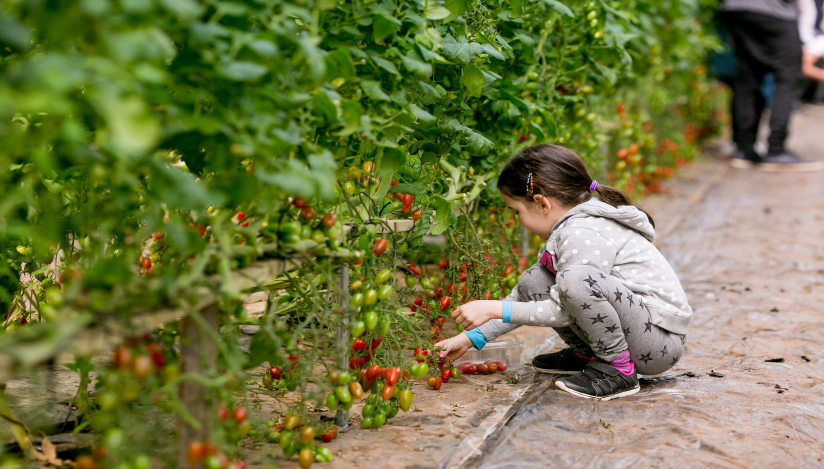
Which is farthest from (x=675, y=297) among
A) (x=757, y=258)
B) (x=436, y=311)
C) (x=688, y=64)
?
(x=688, y=64)

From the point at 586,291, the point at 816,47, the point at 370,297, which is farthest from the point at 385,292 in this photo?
the point at 816,47

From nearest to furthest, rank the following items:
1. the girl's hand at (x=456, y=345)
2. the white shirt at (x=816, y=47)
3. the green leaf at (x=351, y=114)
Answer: the green leaf at (x=351, y=114) → the girl's hand at (x=456, y=345) → the white shirt at (x=816, y=47)

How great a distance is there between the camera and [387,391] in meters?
1.77

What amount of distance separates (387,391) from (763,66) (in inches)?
210

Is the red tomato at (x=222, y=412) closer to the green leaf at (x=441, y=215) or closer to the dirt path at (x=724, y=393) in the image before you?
the dirt path at (x=724, y=393)

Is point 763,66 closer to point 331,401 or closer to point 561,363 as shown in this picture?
point 561,363

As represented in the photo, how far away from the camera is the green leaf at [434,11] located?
1.71m

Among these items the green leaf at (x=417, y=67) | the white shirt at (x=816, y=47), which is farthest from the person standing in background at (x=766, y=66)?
the green leaf at (x=417, y=67)

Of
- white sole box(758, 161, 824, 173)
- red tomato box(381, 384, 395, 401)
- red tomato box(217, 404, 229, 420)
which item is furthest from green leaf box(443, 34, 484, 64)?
white sole box(758, 161, 824, 173)

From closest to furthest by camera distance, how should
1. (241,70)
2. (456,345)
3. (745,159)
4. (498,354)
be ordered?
(241,70)
(456,345)
(498,354)
(745,159)

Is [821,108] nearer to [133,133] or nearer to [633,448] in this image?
[633,448]

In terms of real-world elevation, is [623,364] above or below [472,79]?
below

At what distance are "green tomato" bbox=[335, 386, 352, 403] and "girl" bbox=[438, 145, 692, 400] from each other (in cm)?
46

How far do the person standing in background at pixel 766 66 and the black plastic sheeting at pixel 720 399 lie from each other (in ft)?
8.38
